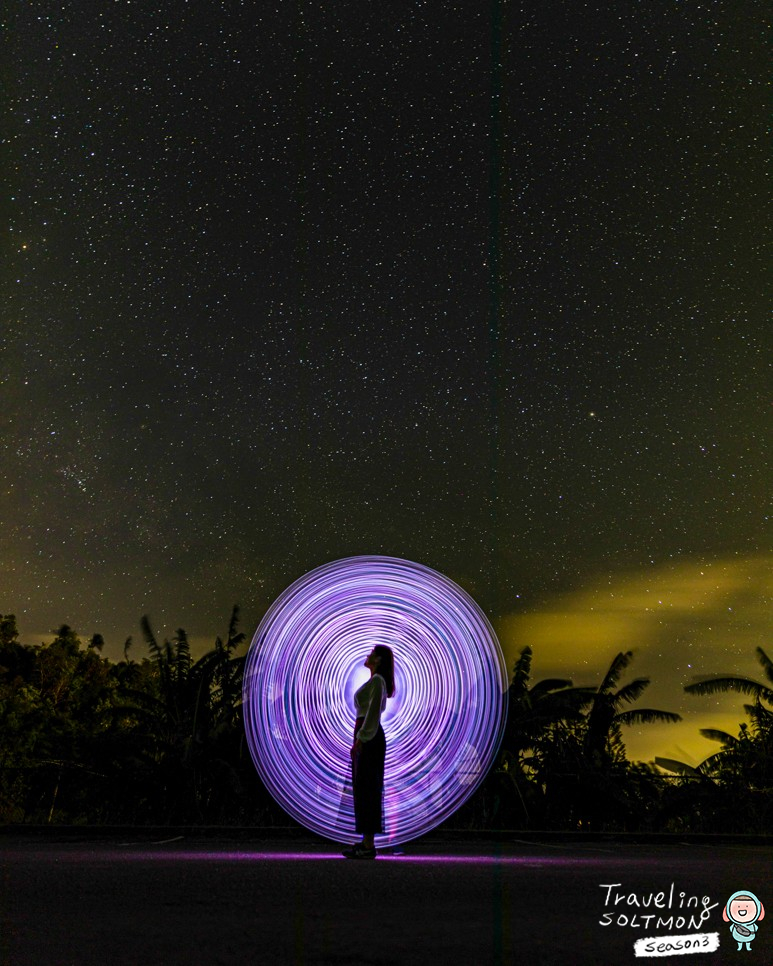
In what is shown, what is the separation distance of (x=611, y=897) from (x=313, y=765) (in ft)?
22.1

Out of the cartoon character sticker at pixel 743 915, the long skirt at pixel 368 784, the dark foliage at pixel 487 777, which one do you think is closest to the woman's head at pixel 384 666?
the long skirt at pixel 368 784

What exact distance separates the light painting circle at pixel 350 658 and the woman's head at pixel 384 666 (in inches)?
119

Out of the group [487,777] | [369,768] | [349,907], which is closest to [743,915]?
[349,907]

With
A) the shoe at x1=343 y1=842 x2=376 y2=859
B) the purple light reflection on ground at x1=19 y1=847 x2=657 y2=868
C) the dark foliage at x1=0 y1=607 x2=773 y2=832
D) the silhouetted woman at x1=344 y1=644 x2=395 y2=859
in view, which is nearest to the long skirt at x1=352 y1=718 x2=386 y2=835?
the silhouetted woman at x1=344 y1=644 x2=395 y2=859

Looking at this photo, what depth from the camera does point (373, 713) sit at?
28.1ft

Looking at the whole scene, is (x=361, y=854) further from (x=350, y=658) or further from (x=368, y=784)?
(x=350, y=658)

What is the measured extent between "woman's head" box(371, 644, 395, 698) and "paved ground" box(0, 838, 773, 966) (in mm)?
1224

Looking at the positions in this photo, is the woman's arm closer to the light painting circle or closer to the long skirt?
the long skirt

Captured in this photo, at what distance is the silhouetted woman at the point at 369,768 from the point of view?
8508 millimetres

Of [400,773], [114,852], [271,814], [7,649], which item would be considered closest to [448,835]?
[400,773]

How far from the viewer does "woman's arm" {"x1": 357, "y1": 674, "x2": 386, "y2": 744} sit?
8.54 meters

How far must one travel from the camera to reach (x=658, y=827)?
20.9 m

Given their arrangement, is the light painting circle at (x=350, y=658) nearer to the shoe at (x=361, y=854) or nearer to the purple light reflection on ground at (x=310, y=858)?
the purple light reflection on ground at (x=310, y=858)

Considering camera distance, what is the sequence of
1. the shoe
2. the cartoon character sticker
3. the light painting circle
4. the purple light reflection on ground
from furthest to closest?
the light painting circle
the shoe
the purple light reflection on ground
the cartoon character sticker
